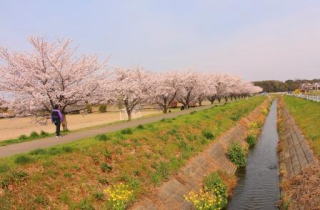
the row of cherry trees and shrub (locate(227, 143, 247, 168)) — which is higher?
the row of cherry trees

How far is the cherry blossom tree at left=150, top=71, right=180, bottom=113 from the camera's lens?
66.6m

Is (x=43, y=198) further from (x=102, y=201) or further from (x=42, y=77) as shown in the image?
(x=42, y=77)

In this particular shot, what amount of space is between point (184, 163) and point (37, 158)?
32.0ft

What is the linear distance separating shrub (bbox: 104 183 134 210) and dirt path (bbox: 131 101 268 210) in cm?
59

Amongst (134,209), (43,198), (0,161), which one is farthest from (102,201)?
(0,161)

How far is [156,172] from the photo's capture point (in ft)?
60.4

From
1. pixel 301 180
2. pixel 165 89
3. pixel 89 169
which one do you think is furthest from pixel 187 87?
pixel 89 169

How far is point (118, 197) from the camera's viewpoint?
516 inches

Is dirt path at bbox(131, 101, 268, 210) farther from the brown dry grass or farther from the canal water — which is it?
the brown dry grass

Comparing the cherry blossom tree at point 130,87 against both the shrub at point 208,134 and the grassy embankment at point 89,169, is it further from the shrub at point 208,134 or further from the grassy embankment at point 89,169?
the grassy embankment at point 89,169

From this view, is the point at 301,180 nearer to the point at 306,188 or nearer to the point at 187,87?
the point at 306,188

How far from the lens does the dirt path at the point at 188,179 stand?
15.6m

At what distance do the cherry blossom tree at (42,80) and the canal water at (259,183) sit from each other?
18.1 meters

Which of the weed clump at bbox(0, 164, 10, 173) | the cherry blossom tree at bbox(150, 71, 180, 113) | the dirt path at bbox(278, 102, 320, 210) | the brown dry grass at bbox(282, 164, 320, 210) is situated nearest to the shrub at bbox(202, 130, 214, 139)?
the dirt path at bbox(278, 102, 320, 210)
